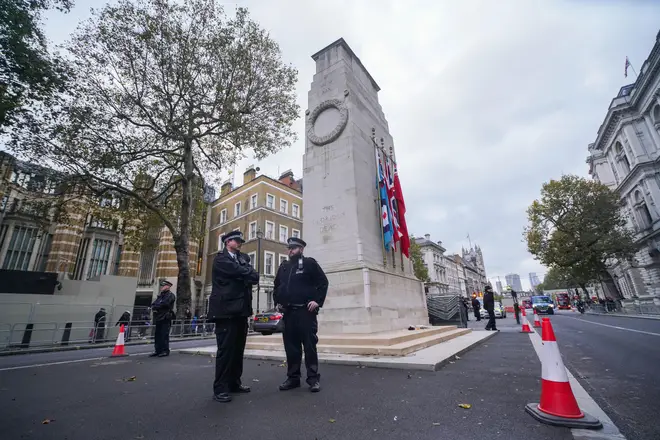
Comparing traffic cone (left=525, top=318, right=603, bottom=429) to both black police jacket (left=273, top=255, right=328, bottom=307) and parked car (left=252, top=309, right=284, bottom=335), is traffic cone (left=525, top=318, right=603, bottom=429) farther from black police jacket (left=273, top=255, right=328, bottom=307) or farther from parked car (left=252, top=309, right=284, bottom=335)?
parked car (left=252, top=309, right=284, bottom=335)

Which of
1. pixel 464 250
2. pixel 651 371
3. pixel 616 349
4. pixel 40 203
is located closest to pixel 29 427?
pixel 651 371

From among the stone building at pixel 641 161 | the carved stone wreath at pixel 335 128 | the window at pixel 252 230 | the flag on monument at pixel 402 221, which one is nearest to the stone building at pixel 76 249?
the window at pixel 252 230

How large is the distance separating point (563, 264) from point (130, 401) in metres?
40.6

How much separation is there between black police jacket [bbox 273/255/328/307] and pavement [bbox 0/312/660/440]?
1114 millimetres

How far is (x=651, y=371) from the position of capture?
417 cm

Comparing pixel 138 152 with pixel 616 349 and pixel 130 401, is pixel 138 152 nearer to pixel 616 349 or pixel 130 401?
pixel 130 401

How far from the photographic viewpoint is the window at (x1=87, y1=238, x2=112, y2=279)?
27606 mm

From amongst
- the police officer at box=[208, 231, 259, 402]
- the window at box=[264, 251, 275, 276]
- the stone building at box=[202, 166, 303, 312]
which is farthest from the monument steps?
the window at box=[264, 251, 275, 276]

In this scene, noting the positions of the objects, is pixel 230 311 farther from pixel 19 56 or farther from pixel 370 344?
pixel 19 56

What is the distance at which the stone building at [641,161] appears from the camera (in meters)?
29.2

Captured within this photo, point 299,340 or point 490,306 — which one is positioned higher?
point 490,306

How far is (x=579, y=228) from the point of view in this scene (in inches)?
1226

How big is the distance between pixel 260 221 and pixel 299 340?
2647 cm

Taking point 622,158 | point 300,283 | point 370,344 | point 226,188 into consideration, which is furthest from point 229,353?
point 622,158
